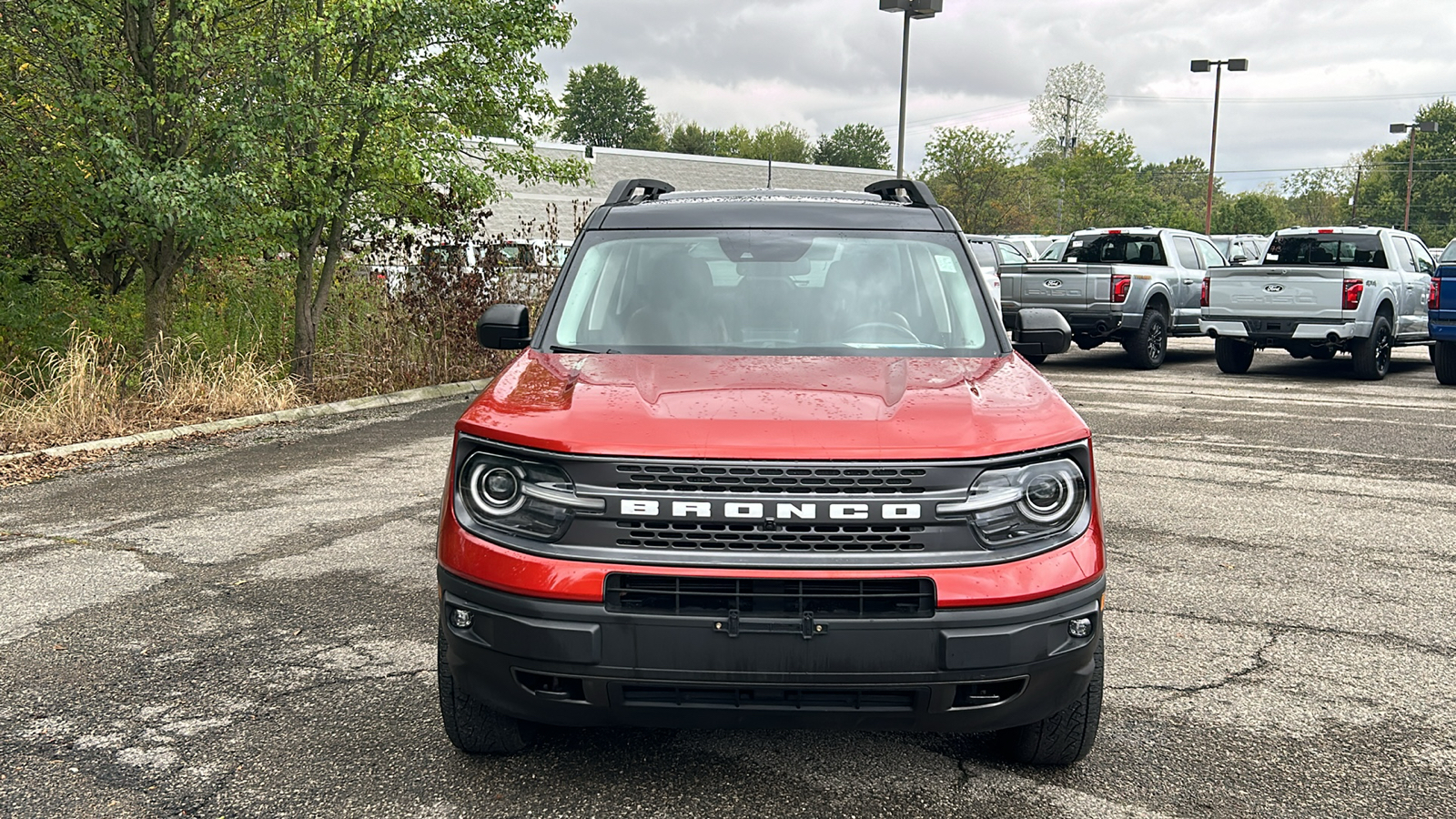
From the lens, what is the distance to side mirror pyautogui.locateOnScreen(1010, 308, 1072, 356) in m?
4.82

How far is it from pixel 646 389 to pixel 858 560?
34.2 inches

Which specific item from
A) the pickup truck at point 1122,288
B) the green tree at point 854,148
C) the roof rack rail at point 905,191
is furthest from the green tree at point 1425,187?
the roof rack rail at point 905,191

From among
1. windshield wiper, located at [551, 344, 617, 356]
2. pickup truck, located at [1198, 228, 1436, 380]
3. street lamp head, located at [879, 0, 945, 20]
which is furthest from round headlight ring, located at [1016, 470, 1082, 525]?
street lamp head, located at [879, 0, 945, 20]

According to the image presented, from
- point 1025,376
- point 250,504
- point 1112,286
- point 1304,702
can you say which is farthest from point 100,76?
point 1112,286

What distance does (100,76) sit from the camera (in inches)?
402

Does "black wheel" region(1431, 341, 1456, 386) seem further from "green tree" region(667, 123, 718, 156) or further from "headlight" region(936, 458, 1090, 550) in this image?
"green tree" region(667, 123, 718, 156)

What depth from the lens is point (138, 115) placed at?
1064 centimetres

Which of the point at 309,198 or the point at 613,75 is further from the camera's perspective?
the point at 613,75

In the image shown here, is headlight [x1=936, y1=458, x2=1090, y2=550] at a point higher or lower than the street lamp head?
lower

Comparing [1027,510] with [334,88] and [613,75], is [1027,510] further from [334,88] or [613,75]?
[613,75]

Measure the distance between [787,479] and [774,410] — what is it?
0.99 ft

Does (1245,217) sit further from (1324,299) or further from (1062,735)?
(1062,735)

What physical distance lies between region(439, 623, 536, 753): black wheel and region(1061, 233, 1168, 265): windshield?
15.9 meters

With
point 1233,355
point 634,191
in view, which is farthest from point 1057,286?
point 634,191
